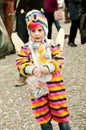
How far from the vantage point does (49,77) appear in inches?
134

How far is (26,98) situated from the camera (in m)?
5.61

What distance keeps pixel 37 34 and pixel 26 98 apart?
231cm

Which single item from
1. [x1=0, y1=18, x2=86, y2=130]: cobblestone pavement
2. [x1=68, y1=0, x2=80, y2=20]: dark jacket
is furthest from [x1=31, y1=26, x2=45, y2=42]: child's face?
[x1=68, y1=0, x2=80, y2=20]: dark jacket

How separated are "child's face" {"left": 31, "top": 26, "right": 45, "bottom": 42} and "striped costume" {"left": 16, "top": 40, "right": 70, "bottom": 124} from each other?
101 mm

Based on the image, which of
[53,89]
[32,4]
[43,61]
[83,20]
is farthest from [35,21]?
[32,4]

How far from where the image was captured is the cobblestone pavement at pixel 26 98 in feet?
15.2

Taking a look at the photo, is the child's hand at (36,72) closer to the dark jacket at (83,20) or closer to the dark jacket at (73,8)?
the dark jacket at (83,20)

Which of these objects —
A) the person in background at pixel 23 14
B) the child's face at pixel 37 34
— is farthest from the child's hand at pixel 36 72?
the person in background at pixel 23 14

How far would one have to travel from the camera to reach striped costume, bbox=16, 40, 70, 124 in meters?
3.43

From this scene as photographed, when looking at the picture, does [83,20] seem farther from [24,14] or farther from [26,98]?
[26,98]

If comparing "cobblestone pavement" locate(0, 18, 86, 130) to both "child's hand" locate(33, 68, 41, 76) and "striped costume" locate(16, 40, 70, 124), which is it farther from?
"child's hand" locate(33, 68, 41, 76)

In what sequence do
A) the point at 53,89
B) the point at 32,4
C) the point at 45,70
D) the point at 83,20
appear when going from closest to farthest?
the point at 45,70, the point at 53,89, the point at 83,20, the point at 32,4

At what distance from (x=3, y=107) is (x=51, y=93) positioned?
6.60 feet

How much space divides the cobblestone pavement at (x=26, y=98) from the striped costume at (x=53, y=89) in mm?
952
